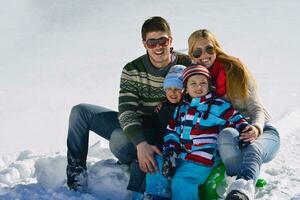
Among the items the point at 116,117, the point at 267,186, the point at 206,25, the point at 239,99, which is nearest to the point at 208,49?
the point at 239,99

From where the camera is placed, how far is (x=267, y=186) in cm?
417

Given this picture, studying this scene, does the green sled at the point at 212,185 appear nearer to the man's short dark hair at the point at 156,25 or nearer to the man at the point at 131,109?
the man at the point at 131,109

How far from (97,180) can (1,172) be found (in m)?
1.25

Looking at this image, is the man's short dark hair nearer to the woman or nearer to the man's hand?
the woman

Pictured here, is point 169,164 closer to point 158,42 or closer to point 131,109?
point 131,109

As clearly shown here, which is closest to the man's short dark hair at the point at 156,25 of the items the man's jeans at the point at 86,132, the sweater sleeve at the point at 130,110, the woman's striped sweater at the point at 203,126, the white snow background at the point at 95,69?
the sweater sleeve at the point at 130,110

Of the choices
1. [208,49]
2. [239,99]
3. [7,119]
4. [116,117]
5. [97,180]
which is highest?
[208,49]

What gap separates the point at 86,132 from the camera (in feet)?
13.5

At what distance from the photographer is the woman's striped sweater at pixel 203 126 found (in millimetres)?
3500

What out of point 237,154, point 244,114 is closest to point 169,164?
point 237,154

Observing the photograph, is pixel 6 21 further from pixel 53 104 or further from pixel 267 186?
pixel 267 186

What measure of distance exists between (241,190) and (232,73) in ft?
3.45

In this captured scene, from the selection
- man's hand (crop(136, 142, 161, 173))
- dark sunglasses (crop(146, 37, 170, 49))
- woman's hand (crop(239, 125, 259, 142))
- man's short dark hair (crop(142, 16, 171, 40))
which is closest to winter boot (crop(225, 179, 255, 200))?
woman's hand (crop(239, 125, 259, 142))

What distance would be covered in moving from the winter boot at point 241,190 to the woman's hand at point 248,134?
341mm
